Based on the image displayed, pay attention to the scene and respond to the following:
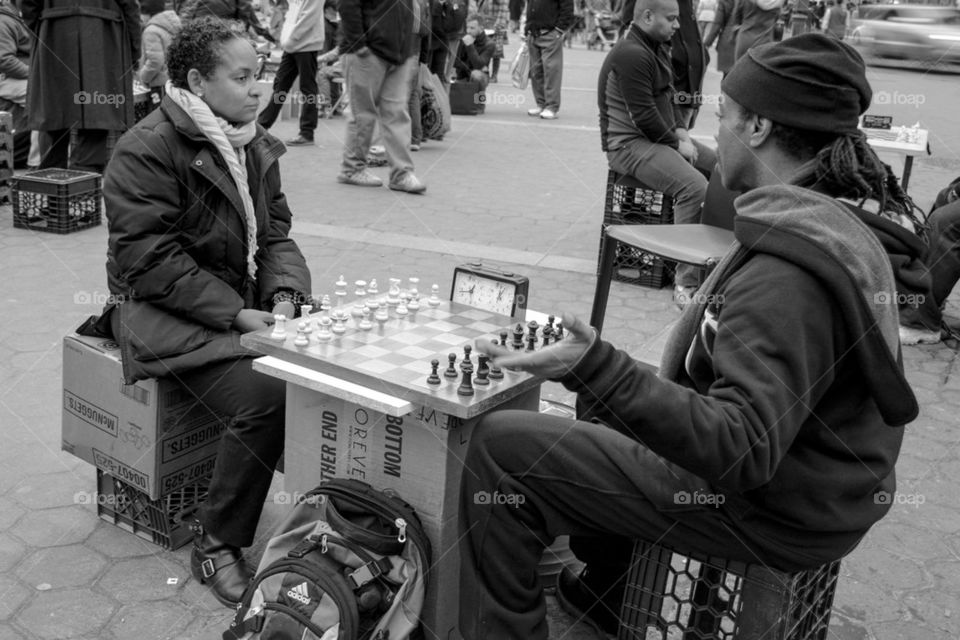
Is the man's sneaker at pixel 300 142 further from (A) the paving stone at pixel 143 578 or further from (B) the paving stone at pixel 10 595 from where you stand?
(B) the paving stone at pixel 10 595

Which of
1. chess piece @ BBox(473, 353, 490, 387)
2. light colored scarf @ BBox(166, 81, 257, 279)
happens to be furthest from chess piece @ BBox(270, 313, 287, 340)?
light colored scarf @ BBox(166, 81, 257, 279)

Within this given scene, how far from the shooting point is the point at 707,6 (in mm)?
17422

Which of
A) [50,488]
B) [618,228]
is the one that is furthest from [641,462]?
[618,228]

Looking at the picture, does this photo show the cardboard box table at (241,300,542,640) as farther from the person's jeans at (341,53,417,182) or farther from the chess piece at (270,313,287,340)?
the person's jeans at (341,53,417,182)

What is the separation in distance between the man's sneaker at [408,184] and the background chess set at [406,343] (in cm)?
518

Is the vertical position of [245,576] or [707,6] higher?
[707,6]

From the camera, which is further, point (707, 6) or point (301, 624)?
point (707, 6)

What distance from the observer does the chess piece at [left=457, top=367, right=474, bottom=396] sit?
2.28 metres

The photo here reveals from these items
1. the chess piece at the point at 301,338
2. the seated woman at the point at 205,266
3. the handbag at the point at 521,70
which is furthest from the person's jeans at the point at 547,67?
the chess piece at the point at 301,338

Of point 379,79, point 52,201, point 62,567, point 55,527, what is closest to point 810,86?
point 62,567

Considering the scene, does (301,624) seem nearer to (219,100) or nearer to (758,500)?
(758,500)

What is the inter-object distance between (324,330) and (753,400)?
1190 mm

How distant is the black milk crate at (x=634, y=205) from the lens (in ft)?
19.7

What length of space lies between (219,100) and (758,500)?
6.72 ft
